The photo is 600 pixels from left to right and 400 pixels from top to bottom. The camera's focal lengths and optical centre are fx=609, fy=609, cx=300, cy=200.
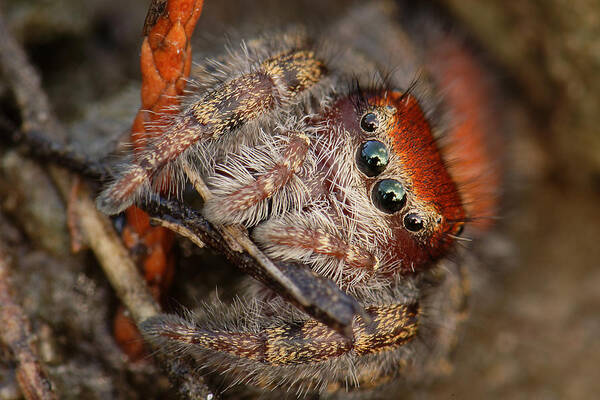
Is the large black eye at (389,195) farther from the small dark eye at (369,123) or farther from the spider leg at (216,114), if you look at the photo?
the spider leg at (216,114)

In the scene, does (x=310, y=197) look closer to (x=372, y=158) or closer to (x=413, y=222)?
(x=372, y=158)

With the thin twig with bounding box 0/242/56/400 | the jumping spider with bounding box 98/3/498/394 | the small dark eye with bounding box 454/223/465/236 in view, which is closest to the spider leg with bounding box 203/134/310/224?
the jumping spider with bounding box 98/3/498/394

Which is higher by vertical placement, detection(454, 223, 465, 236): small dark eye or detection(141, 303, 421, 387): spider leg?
detection(454, 223, 465, 236): small dark eye

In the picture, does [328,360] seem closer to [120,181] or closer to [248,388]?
[248,388]

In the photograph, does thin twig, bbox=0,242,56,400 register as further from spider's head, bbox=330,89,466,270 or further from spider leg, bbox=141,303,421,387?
spider's head, bbox=330,89,466,270

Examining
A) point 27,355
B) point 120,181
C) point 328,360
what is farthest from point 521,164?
point 27,355

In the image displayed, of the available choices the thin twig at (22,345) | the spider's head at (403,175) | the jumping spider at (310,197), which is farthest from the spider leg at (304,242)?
the thin twig at (22,345)
